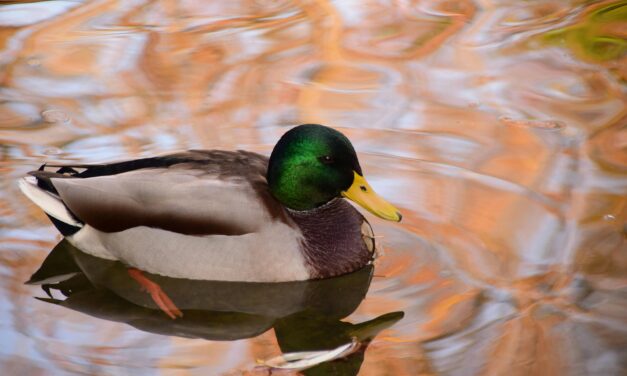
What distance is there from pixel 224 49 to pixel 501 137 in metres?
2.62

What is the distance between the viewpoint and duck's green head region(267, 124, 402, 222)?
5.27 meters

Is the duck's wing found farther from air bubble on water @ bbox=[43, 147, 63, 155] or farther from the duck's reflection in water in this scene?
air bubble on water @ bbox=[43, 147, 63, 155]

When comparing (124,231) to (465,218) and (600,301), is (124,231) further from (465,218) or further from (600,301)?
(600,301)

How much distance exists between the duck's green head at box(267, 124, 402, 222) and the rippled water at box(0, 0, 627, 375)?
0.42 m

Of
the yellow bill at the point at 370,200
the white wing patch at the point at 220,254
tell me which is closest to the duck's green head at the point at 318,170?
the yellow bill at the point at 370,200

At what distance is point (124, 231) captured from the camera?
5430 millimetres

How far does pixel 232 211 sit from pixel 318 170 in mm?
500

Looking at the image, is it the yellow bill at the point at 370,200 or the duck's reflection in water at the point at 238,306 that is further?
the yellow bill at the point at 370,200

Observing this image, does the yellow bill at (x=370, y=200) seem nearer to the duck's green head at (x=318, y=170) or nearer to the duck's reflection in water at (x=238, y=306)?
the duck's green head at (x=318, y=170)

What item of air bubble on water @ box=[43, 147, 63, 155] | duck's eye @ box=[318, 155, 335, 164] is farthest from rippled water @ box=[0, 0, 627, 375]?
duck's eye @ box=[318, 155, 335, 164]

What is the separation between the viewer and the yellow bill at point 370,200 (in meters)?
5.23

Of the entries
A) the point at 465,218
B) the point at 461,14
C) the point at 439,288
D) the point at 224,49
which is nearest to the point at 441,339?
the point at 439,288

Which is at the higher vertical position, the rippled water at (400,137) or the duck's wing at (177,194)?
the duck's wing at (177,194)

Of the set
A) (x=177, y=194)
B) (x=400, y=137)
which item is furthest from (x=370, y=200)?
(x=400, y=137)
